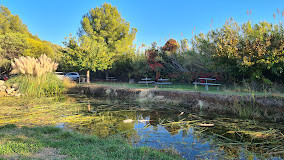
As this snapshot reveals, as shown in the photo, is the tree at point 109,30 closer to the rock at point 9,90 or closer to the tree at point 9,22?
the rock at point 9,90

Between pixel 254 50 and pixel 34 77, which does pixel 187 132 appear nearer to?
pixel 254 50

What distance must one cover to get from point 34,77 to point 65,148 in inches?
406

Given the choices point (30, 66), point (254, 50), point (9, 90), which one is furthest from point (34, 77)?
point (254, 50)

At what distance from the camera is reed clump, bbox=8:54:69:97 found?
1101 centimetres

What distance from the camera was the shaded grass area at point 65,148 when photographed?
2.83 meters

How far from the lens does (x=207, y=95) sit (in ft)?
24.7

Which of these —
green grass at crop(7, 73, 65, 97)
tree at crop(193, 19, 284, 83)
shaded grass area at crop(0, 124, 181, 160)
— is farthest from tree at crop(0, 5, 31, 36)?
tree at crop(193, 19, 284, 83)

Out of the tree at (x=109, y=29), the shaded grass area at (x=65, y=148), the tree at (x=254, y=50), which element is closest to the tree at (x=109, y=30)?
the tree at (x=109, y=29)

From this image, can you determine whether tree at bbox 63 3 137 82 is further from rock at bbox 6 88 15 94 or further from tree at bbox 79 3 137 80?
rock at bbox 6 88 15 94

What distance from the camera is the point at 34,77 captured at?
1167 cm

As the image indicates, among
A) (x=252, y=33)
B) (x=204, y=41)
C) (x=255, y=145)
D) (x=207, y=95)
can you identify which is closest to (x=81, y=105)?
(x=207, y=95)

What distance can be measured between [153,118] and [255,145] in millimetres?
3238

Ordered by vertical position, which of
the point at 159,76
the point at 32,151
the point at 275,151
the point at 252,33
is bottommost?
the point at 275,151

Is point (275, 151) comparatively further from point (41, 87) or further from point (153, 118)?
point (41, 87)
